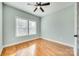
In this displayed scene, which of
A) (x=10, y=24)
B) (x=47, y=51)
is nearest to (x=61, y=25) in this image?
(x=47, y=51)

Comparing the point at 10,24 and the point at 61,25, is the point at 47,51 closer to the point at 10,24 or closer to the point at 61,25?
the point at 61,25

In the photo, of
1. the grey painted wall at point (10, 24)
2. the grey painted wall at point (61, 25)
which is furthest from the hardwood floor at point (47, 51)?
the grey painted wall at point (61, 25)

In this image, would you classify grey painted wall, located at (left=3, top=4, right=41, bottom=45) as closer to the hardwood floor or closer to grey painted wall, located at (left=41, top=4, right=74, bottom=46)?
the hardwood floor

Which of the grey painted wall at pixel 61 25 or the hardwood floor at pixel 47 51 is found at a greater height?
the grey painted wall at pixel 61 25

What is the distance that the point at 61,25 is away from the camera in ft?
13.0

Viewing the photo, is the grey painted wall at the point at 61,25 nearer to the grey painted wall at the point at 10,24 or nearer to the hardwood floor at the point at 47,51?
the hardwood floor at the point at 47,51

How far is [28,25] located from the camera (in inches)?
185

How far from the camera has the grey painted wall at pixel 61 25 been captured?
3437 mm

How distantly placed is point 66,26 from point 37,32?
261 centimetres

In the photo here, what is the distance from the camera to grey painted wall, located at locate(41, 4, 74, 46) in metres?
3.44

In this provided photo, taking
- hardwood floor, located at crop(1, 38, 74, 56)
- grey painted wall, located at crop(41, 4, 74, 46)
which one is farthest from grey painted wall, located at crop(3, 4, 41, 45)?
grey painted wall, located at crop(41, 4, 74, 46)

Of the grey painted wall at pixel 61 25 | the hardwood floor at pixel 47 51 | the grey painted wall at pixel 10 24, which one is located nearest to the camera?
the hardwood floor at pixel 47 51

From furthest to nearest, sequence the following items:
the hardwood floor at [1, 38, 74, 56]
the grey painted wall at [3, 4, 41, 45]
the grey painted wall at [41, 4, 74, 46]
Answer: the grey painted wall at [41, 4, 74, 46]
the grey painted wall at [3, 4, 41, 45]
the hardwood floor at [1, 38, 74, 56]

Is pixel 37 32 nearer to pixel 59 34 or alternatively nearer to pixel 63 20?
pixel 59 34
